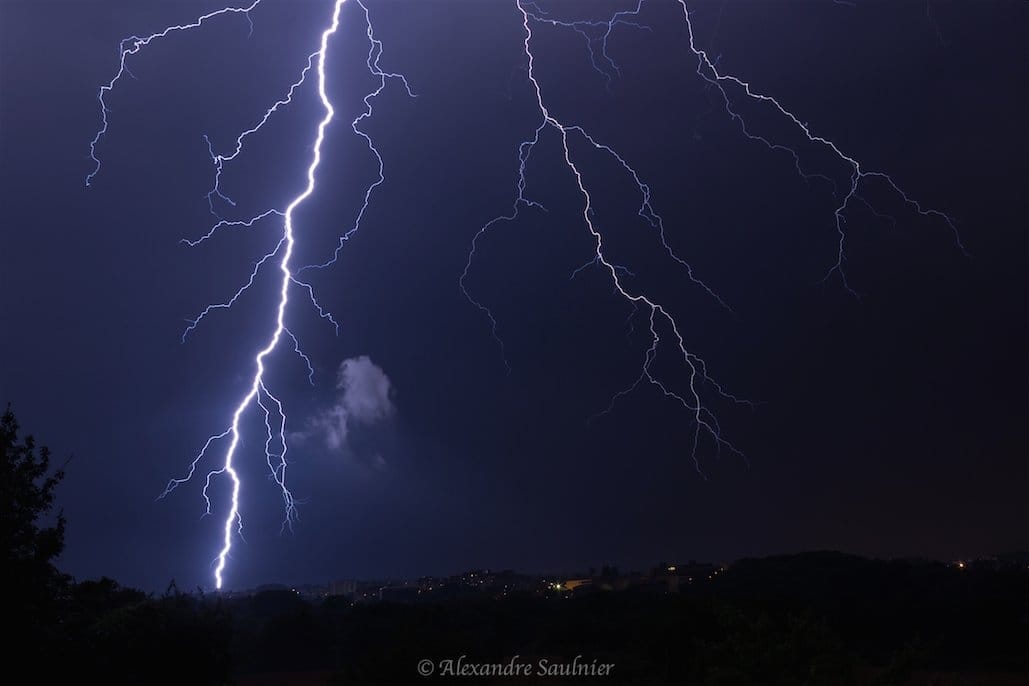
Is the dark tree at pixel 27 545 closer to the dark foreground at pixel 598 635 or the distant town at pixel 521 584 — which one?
the dark foreground at pixel 598 635

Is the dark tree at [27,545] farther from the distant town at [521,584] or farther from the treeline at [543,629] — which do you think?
the distant town at [521,584]

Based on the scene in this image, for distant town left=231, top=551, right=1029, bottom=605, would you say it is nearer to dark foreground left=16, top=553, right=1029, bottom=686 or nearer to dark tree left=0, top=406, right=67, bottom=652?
dark foreground left=16, top=553, right=1029, bottom=686

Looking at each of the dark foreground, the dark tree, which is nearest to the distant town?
the dark foreground

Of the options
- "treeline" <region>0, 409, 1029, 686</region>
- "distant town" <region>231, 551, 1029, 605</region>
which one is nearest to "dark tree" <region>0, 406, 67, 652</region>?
"treeline" <region>0, 409, 1029, 686</region>

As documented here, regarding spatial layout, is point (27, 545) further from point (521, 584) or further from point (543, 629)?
point (521, 584)

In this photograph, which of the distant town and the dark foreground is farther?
the distant town

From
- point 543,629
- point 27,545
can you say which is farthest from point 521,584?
point 27,545

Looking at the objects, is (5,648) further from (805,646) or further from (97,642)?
(805,646)

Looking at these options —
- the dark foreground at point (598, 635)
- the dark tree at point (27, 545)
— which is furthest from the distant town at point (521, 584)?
the dark tree at point (27, 545)

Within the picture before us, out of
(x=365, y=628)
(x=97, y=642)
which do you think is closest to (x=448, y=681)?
(x=97, y=642)

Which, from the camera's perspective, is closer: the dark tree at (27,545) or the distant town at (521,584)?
the dark tree at (27,545)
